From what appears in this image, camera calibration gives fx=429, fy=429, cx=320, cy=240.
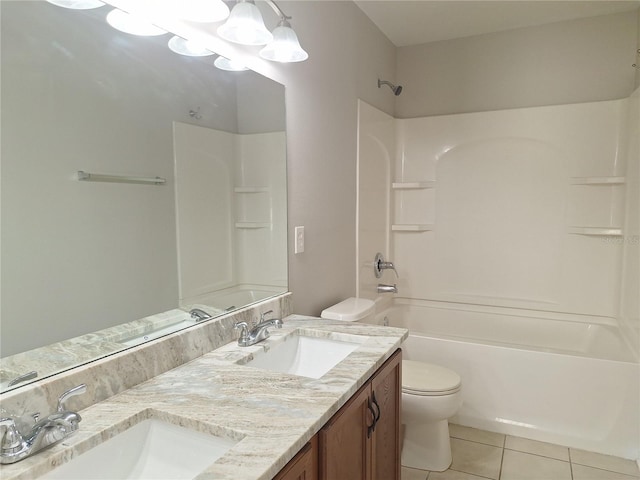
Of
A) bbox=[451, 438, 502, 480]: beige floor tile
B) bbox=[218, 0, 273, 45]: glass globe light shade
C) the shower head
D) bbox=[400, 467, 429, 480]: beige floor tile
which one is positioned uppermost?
the shower head

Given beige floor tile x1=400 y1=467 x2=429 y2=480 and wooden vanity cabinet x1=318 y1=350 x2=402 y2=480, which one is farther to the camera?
beige floor tile x1=400 y1=467 x2=429 y2=480

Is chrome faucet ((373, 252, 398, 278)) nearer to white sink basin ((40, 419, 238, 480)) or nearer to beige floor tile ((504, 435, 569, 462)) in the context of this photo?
beige floor tile ((504, 435, 569, 462))

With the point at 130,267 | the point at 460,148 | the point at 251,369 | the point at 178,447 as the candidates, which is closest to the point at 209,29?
the point at 130,267

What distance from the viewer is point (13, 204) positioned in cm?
93

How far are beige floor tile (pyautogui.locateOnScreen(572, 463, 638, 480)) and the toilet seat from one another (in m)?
0.72

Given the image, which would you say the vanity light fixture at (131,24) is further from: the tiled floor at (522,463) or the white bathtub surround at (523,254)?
the tiled floor at (522,463)

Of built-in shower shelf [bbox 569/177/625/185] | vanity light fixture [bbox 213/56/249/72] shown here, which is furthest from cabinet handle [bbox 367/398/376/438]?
built-in shower shelf [bbox 569/177/625/185]

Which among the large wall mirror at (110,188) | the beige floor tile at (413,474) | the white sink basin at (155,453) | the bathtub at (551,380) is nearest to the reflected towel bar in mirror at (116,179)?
the large wall mirror at (110,188)

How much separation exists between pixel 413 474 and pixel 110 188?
6.55ft

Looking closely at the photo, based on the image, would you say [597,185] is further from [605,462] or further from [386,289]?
[605,462]

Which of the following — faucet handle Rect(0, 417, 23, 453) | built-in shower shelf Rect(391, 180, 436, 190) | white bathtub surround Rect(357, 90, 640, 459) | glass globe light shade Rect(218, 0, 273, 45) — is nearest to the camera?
faucet handle Rect(0, 417, 23, 453)

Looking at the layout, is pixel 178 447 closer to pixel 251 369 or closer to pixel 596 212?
pixel 251 369

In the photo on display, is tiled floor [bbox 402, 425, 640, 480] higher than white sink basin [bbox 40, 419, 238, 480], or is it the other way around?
white sink basin [bbox 40, 419, 238, 480]

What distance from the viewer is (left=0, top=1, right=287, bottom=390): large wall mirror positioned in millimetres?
950
